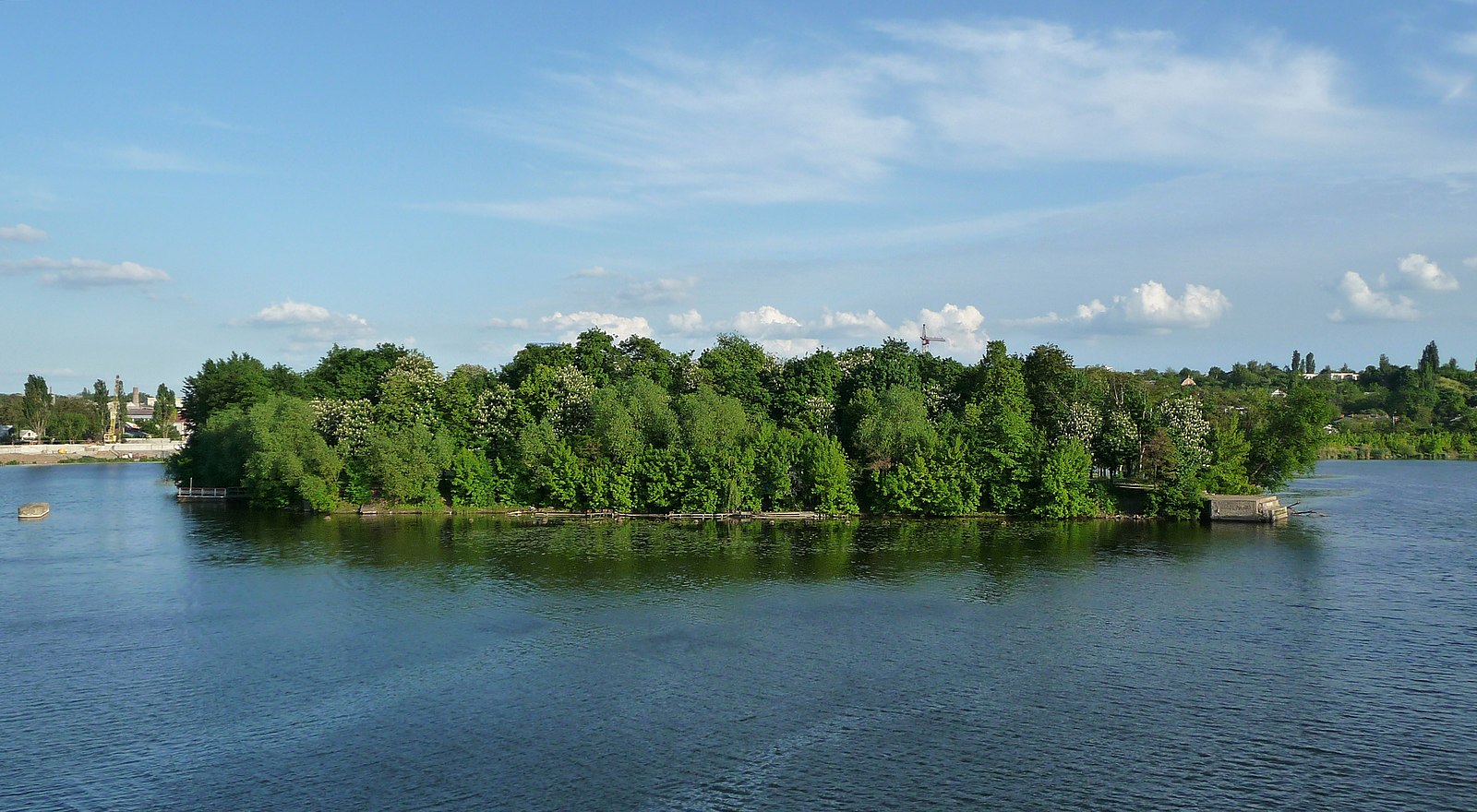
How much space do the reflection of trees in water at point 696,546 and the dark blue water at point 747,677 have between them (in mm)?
516

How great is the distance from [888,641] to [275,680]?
24554 millimetres

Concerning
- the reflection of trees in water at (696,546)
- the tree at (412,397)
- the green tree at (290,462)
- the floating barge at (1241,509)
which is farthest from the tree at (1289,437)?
the green tree at (290,462)

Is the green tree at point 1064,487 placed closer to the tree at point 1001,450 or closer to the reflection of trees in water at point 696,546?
the tree at point 1001,450

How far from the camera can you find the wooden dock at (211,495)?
10100 cm

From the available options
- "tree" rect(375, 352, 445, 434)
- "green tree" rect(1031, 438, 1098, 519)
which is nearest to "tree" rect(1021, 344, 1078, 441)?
"green tree" rect(1031, 438, 1098, 519)

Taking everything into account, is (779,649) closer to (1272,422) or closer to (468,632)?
(468,632)

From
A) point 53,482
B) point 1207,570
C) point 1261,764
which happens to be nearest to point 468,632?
point 1261,764

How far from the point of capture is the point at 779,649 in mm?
39031

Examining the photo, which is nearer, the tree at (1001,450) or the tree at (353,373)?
the tree at (1001,450)

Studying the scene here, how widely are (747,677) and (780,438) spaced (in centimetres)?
4725

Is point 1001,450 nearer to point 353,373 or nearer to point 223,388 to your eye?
point 353,373

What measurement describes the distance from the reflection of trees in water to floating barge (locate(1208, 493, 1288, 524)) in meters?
2.12

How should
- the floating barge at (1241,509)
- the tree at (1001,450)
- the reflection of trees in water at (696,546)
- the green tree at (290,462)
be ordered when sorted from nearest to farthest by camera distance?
the reflection of trees in water at (696,546) < the floating barge at (1241,509) < the tree at (1001,450) < the green tree at (290,462)

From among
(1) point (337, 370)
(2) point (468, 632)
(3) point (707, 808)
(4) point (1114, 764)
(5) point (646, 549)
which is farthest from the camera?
(1) point (337, 370)
